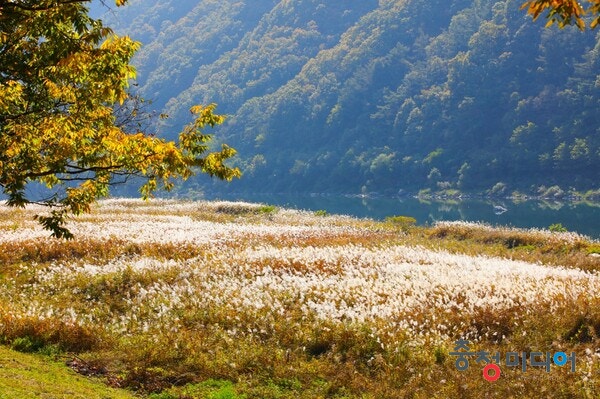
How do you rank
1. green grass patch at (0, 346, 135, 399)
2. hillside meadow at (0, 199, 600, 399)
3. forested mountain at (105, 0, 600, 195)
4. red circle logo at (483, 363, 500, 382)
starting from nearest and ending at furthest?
1. green grass patch at (0, 346, 135, 399)
2. red circle logo at (483, 363, 500, 382)
3. hillside meadow at (0, 199, 600, 399)
4. forested mountain at (105, 0, 600, 195)

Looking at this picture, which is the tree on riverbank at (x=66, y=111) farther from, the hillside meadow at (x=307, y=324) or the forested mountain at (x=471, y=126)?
the forested mountain at (x=471, y=126)

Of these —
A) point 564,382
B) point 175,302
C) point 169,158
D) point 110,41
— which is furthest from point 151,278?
point 564,382

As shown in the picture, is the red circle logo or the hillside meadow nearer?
the red circle logo

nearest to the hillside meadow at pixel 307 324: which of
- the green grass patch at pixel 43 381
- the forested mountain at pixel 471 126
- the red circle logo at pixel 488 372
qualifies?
the red circle logo at pixel 488 372

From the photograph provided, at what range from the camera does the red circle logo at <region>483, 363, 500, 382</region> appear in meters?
8.65

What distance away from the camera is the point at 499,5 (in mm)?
190875

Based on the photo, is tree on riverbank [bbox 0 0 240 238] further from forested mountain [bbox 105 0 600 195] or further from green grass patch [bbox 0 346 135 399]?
forested mountain [bbox 105 0 600 195]

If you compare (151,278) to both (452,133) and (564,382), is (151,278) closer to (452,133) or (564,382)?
(564,382)

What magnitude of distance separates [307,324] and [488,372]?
350 cm

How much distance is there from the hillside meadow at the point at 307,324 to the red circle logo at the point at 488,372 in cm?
3

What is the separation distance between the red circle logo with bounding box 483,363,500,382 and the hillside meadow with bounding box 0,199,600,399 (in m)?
0.03

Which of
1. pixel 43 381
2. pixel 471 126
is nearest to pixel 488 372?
pixel 43 381

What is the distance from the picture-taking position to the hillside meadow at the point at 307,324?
886 centimetres

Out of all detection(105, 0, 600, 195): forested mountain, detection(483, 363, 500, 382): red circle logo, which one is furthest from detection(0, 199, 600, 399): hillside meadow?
detection(105, 0, 600, 195): forested mountain
